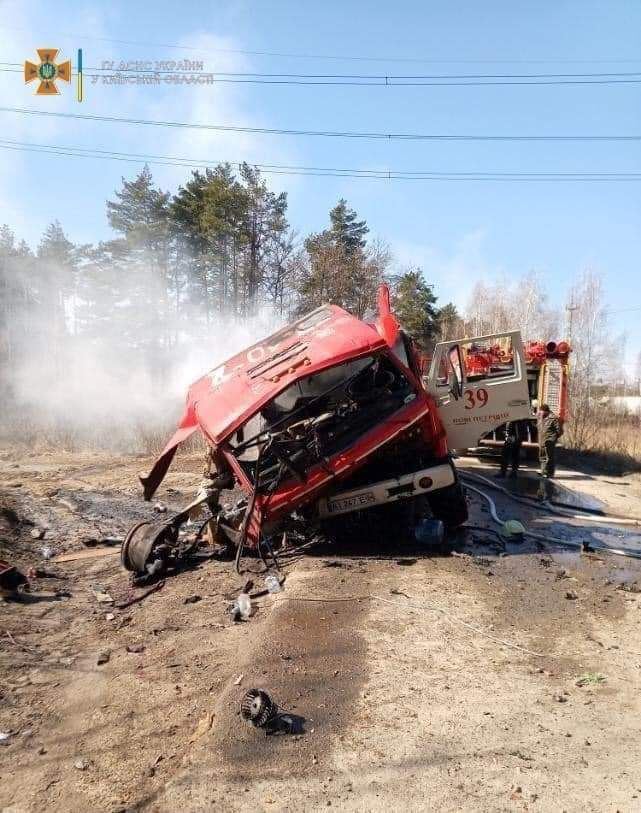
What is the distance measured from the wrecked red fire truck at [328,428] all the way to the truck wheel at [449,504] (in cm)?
1

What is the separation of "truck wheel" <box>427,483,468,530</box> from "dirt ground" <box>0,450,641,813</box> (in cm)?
56

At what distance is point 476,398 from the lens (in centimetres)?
686

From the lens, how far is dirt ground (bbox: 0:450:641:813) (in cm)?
271

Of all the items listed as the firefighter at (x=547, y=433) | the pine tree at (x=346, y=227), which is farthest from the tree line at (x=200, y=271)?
the firefighter at (x=547, y=433)

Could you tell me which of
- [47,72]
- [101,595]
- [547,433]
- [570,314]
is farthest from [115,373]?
[570,314]

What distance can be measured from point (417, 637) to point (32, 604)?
12.5 feet

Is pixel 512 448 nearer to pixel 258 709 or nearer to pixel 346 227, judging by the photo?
pixel 258 709

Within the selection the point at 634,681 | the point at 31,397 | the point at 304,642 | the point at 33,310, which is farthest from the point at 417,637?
the point at 33,310

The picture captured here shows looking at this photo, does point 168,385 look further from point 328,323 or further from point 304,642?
point 304,642

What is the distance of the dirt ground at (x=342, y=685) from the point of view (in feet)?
8.88

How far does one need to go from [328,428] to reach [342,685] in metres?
3.11

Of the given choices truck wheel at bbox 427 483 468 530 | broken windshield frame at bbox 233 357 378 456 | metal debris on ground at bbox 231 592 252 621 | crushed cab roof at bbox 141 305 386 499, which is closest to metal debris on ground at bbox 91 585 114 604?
crushed cab roof at bbox 141 305 386 499

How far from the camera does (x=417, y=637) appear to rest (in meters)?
4.30

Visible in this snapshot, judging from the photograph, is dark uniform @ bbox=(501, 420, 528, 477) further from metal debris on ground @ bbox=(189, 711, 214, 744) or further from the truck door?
metal debris on ground @ bbox=(189, 711, 214, 744)
